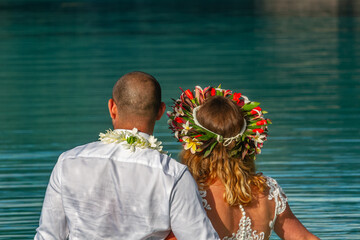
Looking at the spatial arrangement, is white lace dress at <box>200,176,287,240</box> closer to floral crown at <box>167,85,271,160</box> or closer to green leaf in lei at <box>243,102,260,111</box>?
floral crown at <box>167,85,271,160</box>

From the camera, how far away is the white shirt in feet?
9.25

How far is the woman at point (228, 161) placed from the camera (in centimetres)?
339

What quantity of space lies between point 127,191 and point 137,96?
0.37m

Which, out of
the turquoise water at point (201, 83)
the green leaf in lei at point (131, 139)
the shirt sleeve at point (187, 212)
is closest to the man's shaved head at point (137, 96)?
the green leaf in lei at point (131, 139)

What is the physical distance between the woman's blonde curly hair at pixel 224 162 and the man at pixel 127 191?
1.50 ft

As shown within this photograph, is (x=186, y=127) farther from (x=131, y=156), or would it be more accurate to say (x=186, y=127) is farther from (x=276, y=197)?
(x=131, y=156)

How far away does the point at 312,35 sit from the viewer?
65.6 feet

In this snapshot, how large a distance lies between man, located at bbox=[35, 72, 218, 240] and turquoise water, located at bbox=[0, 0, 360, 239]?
9.06ft

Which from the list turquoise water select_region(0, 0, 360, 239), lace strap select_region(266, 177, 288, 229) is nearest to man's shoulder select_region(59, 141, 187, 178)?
lace strap select_region(266, 177, 288, 229)

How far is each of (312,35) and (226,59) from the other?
5134 millimetres

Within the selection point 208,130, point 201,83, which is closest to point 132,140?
point 208,130

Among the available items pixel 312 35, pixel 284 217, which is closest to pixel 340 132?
pixel 284 217

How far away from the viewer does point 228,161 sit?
3.44 metres

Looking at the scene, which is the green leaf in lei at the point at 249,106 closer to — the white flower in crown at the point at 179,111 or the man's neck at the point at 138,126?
the white flower in crown at the point at 179,111
